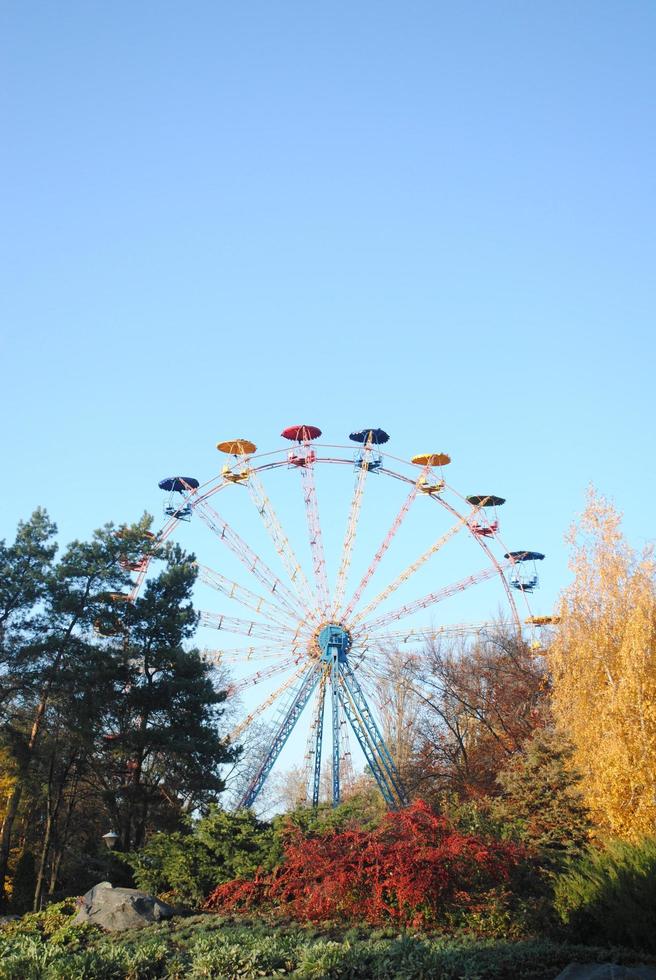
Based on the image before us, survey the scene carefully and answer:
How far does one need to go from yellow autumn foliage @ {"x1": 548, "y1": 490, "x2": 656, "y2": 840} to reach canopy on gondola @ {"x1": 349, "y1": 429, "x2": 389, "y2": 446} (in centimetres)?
1237

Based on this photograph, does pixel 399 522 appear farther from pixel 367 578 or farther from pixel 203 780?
pixel 203 780

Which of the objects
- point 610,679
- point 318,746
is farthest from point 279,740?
point 610,679

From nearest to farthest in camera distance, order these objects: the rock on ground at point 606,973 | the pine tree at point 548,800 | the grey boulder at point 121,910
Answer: the rock on ground at point 606,973, the grey boulder at point 121,910, the pine tree at point 548,800

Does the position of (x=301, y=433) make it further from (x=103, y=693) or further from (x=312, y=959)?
(x=312, y=959)

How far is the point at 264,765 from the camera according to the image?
26406 mm

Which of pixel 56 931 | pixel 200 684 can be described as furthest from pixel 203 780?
pixel 56 931

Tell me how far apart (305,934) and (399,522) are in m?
18.4

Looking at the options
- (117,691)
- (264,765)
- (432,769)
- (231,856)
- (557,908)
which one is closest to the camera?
(557,908)

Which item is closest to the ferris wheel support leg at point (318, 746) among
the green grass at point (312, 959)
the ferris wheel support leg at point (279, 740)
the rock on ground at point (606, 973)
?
the ferris wheel support leg at point (279, 740)

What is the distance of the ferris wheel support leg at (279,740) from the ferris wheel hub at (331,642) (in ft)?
2.20

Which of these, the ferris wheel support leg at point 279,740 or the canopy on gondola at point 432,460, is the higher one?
the canopy on gondola at point 432,460

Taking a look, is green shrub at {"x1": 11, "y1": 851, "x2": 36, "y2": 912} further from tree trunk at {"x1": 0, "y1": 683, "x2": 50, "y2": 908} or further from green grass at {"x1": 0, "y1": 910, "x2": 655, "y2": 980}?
green grass at {"x1": 0, "y1": 910, "x2": 655, "y2": 980}

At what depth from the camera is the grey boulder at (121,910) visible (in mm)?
13039

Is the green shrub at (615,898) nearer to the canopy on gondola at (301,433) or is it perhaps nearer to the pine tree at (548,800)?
the pine tree at (548,800)
